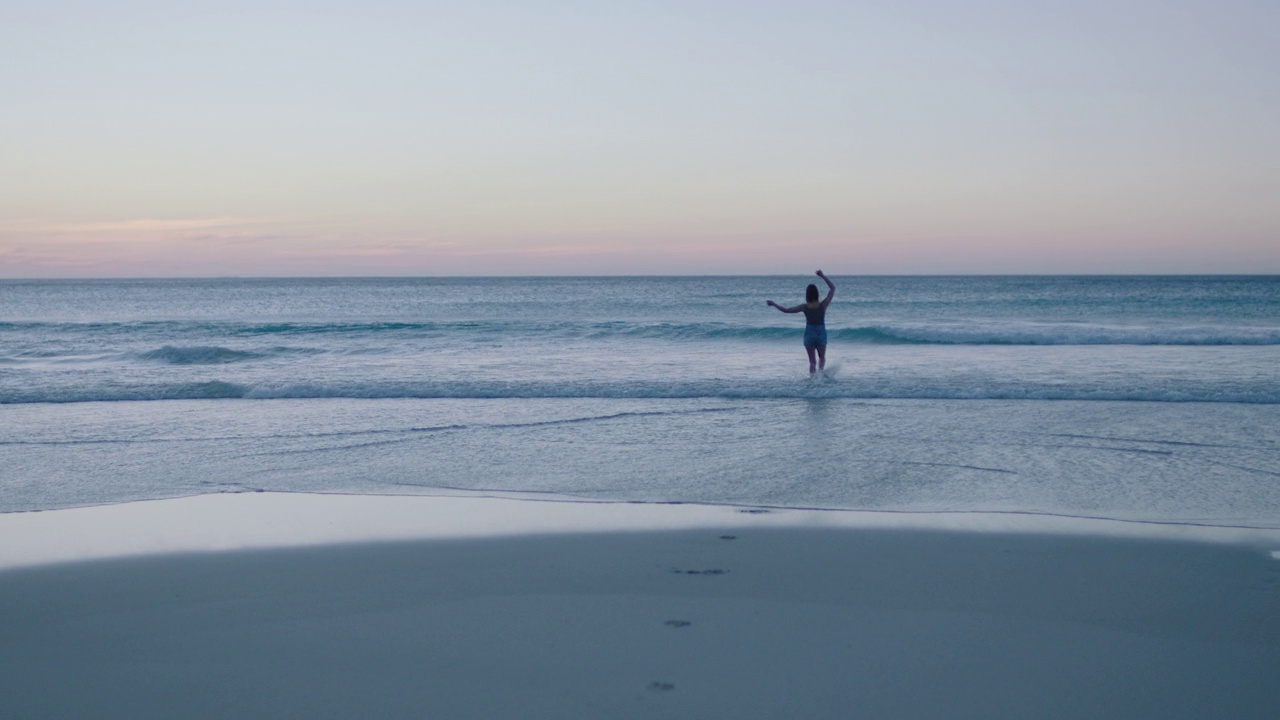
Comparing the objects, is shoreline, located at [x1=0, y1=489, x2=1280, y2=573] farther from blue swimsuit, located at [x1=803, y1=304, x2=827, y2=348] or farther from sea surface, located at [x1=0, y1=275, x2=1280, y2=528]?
blue swimsuit, located at [x1=803, y1=304, x2=827, y2=348]

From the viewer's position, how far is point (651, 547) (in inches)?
202

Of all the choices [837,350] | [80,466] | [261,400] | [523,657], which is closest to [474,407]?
[261,400]

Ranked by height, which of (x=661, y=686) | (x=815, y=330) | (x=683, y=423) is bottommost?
(x=661, y=686)

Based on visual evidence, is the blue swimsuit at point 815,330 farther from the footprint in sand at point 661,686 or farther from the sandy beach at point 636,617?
the footprint in sand at point 661,686

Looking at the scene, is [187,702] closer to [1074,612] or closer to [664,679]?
[664,679]

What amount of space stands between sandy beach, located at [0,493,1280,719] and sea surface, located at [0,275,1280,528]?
0.89 metres

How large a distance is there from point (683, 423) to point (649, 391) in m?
2.73

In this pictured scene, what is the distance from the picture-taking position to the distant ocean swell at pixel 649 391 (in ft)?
37.2

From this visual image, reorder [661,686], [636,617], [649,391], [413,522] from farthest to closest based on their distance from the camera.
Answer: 1. [649,391]
2. [413,522]
3. [636,617]
4. [661,686]

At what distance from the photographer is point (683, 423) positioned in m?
9.68

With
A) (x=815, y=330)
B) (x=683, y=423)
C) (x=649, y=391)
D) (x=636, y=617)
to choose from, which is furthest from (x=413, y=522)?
(x=815, y=330)

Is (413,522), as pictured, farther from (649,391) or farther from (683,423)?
(649,391)

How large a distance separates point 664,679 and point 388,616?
1.49 metres

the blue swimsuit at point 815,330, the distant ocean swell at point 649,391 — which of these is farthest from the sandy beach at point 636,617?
the blue swimsuit at point 815,330
